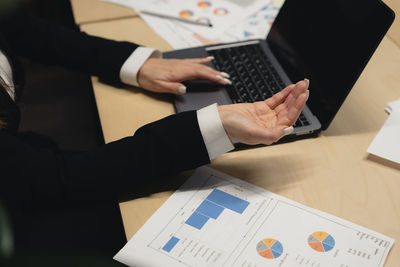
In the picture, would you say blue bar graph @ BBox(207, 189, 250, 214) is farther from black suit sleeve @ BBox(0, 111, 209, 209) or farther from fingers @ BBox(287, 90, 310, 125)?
fingers @ BBox(287, 90, 310, 125)

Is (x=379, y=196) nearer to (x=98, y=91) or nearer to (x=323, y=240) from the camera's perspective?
(x=323, y=240)

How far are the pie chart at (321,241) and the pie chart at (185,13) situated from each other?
76 cm

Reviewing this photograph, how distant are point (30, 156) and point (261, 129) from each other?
15.8 inches

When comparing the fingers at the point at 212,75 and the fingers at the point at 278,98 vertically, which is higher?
the fingers at the point at 278,98

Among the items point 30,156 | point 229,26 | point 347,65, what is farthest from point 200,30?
point 30,156

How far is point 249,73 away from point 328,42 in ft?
0.61

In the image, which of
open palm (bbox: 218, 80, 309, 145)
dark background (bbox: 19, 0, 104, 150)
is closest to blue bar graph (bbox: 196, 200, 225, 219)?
open palm (bbox: 218, 80, 309, 145)

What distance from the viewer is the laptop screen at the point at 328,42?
0.69 m

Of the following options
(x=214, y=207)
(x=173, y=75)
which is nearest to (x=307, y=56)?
(x=173, y=75)

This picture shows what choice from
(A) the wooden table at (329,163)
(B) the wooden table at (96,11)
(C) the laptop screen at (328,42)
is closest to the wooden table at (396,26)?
(A) the wooden table at (329,163)

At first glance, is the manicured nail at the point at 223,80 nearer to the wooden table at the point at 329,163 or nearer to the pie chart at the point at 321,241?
the wooden table at the point at 329,163

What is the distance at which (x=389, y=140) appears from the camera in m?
0.79

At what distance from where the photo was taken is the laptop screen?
0.69 metres

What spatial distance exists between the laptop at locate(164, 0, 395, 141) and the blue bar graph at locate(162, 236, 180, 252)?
0.31 m
